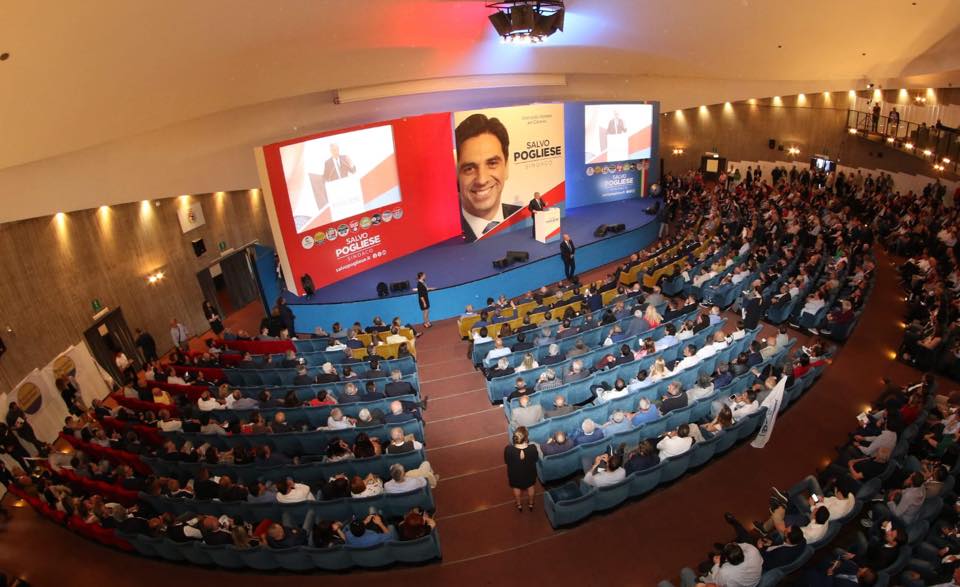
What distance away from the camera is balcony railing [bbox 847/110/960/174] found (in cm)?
1728

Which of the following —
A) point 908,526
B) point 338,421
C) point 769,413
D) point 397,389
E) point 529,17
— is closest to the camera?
point 908,526

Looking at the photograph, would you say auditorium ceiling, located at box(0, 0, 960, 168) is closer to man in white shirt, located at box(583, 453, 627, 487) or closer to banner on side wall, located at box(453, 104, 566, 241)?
banner on side wall, located at box(453, 104, 566, 241)

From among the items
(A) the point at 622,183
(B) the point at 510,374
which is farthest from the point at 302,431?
(A) the point at 622,183

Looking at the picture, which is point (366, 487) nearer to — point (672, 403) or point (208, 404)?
point (208, 404)

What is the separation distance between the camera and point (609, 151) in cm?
2033

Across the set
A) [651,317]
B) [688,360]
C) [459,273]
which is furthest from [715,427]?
[459,273]

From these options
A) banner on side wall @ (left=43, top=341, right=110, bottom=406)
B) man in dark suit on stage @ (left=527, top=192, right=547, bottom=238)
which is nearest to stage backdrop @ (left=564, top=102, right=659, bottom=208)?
man in dark suit on stage @ (left=527, top=192, right=547, bottom=238)

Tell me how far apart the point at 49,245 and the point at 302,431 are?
737cm

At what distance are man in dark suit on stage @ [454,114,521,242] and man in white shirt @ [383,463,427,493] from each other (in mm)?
11558

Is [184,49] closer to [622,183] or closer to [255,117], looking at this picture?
[255,117]

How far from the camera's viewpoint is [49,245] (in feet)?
36.2

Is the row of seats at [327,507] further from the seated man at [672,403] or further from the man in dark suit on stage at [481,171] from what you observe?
the man in dark suit on stage at [481,171]

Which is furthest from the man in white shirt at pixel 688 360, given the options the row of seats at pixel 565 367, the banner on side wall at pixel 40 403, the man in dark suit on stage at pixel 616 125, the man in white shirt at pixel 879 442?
the man in dark suit on stage at pixel 616 125

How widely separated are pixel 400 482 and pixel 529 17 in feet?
29.2
